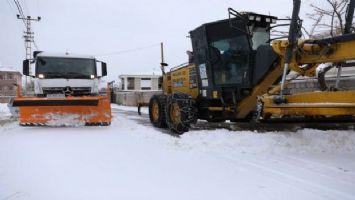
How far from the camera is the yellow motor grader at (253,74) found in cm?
586

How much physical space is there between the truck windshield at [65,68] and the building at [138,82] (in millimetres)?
42177

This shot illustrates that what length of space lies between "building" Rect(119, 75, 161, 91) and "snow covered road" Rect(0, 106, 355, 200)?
46.6 meters

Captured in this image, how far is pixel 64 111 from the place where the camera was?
10461 millimetres

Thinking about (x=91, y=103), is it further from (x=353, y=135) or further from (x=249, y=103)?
(x=353, y=135)

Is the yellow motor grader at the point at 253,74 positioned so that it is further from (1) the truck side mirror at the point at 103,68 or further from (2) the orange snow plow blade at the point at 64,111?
(1) the truck side mirror at the point at 103,68

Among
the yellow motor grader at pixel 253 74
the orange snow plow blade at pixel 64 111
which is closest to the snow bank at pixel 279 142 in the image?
the yellow motor grader at pixel 253 74

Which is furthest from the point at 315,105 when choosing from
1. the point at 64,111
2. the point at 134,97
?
the point at 134,97

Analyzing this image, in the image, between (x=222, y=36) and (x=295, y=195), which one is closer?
(x=295, y=195)

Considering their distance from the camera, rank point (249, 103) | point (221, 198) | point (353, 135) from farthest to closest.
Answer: point (249, 103) → point (353, 135) → point (221, 198)

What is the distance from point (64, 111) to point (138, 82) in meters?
44.8

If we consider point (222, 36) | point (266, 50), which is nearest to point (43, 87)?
point (222, 36)

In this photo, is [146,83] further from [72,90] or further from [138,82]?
[72,90]

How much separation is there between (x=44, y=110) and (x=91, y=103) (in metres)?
1.39

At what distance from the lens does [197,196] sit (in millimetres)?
3898
